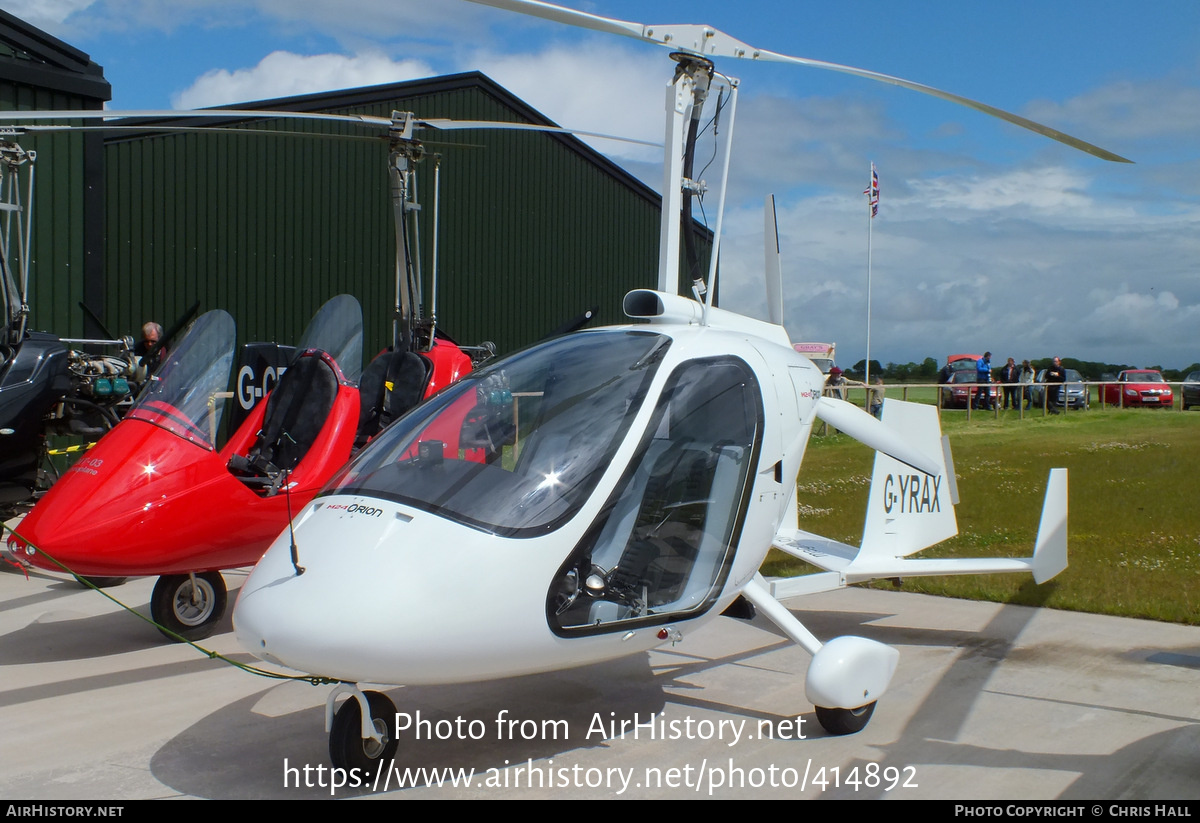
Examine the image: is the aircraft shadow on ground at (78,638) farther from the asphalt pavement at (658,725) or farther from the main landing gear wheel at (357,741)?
the main landing gear wheel at (357,741)

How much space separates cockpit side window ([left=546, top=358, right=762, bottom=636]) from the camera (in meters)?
3.66

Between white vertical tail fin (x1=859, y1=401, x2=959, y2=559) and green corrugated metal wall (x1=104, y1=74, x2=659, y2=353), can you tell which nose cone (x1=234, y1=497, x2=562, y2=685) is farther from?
green corrugated metal wall (x1=104, y1=74, x2=659, y2=353)

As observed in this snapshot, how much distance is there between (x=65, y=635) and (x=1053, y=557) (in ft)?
18.3

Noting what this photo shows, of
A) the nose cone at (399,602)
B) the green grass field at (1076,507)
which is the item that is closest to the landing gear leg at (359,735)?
the nose cone at (399,602)

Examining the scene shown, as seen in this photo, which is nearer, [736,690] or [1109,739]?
[1109,739]

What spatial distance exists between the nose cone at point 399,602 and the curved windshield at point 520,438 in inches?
4.2

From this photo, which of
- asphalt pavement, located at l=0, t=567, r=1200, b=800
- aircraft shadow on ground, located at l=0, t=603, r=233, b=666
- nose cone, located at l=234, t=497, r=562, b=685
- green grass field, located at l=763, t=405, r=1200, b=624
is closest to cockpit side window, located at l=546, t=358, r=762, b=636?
nose cone, located at l=234, t=497, r=562, b=685

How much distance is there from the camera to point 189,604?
5676 millimetres

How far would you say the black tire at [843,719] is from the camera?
13.1 feet

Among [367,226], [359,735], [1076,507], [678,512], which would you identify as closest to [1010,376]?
[1076,507]

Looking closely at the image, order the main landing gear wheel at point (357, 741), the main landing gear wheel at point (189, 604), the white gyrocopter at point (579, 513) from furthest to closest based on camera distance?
the main landing gear wheel at point (189, 604)
the main landing gear wheel at point (357, 741)
the white gyrocopter at point (579, 513)
